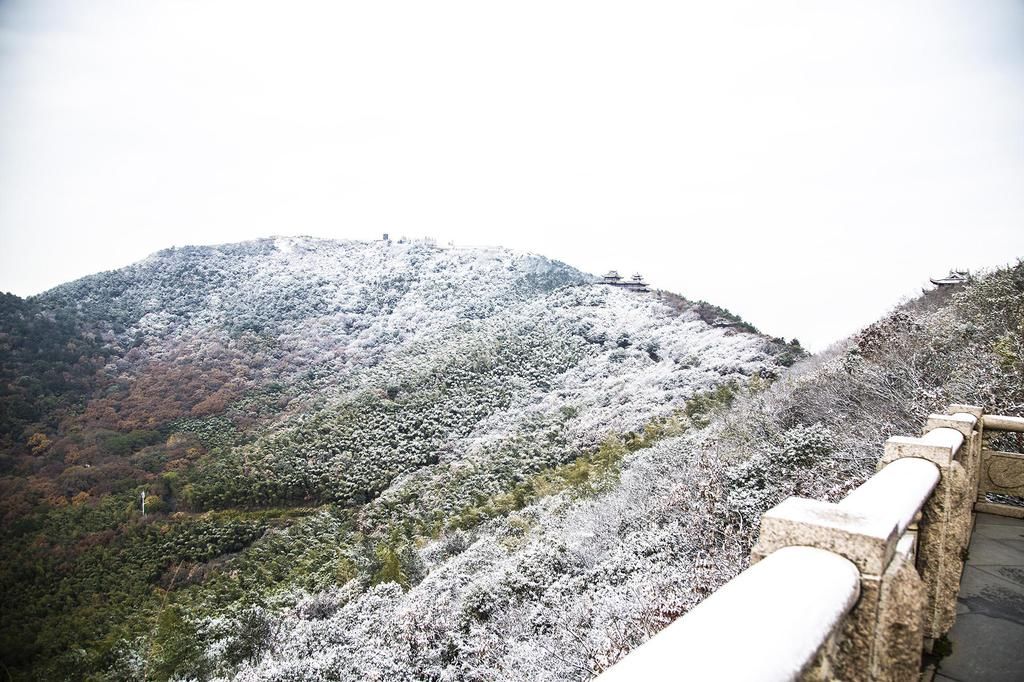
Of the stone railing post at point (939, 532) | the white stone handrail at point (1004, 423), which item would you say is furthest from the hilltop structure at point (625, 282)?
the stone railing post at point (939, 532)

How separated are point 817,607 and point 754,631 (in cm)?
21

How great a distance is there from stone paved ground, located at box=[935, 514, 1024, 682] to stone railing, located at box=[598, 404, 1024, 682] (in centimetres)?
62

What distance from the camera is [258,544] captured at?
17.6 meters

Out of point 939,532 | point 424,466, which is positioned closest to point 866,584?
point 939,532

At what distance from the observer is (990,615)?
2.40 metres

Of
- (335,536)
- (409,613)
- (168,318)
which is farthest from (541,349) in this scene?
(168,318)

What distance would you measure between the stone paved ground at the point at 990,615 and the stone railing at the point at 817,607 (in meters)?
0.62

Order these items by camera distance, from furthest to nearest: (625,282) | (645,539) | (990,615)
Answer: (625,282), (645,539), (990,615)

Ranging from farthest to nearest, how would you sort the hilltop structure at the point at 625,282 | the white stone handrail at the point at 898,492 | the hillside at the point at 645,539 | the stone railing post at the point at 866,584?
the hilltop structure at the point at 625,282 < the hillside at the point at 645,539 < the white stone handrail at the point at 898,492 < the stone railing post at the point at 866,584

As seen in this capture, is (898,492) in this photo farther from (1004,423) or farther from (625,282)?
(625,282)

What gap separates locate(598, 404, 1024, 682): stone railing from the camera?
736 mm

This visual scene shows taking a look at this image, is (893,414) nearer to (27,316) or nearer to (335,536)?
(335,536)

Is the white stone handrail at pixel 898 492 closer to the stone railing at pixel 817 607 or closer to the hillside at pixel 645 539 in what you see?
the stone railing at pixel 817 607

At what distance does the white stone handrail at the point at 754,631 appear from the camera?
707 mm
